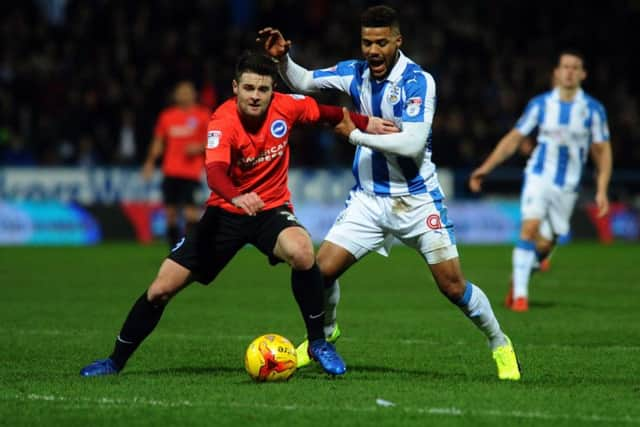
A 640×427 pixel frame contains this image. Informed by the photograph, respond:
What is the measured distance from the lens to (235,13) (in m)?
26.3

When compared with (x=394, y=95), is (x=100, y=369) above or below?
below

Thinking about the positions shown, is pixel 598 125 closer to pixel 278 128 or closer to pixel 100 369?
pixel 278 128

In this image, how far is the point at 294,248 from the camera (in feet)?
24.0

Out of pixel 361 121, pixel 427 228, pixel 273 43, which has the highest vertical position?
A: pixel 273 43

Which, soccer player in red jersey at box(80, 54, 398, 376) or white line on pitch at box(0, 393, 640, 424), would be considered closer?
white line on pitch at box(0, 393, 640, 424)

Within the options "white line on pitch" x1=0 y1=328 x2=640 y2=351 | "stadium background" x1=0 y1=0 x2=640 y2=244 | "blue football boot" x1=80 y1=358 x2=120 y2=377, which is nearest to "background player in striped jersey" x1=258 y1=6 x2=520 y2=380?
"blue football boot" x1=80 y1=358 x2=120 y2=377

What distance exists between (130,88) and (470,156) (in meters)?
6.58

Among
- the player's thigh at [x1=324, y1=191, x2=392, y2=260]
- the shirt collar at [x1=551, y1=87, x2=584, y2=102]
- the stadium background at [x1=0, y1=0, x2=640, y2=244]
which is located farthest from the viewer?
the stadium background at [x1=0, y1=0, x2=640, y2=244]

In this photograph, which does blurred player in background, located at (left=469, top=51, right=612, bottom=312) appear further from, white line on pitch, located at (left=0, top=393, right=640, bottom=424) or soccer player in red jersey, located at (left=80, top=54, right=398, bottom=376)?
white line on pitch, located at (left=0, top=393, right=640, bottom=424)

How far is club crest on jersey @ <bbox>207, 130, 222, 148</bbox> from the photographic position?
23.7ft

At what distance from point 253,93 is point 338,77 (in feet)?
2.32

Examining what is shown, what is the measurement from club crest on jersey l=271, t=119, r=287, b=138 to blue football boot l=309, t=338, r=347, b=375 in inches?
50.2

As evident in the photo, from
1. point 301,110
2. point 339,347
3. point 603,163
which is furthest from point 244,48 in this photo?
point 301,110

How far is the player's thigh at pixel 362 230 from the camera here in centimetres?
772
